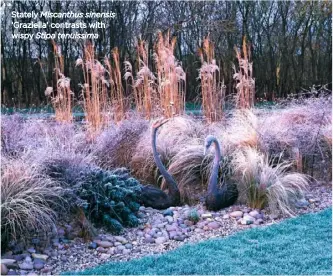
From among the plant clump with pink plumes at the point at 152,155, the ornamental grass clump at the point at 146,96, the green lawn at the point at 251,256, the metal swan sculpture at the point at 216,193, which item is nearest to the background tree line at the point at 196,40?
the ornamental grass clump at the point at 146,96

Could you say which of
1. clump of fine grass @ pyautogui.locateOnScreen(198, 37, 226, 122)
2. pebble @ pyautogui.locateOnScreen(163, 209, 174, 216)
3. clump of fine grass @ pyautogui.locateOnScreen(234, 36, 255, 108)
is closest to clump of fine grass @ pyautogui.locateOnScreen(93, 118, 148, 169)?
pebble @ pyautogui.locateOnScreen(163, 209, 174, 216)

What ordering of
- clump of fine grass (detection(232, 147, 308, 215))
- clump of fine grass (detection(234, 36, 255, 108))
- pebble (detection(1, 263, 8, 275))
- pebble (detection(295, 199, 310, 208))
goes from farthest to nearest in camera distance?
clump of fine grass (detection(234, 36, 255, 108)) → pebble (detection(295, 199, 310, 208)) → clump of fine grass (detection(232, 147, 308, 215)) → pebble (detection(1, 263, 8, 275))

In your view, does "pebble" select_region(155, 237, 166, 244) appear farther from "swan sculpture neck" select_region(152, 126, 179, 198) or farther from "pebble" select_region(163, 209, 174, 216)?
"swan sculpture neck" select_region(152, 126, 179, 198)

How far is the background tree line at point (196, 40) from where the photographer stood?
835cm

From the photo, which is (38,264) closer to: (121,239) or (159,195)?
(121,239)

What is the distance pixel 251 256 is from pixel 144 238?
678 mm

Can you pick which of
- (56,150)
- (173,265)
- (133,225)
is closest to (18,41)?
(56,150)

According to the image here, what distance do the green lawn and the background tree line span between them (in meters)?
4.22

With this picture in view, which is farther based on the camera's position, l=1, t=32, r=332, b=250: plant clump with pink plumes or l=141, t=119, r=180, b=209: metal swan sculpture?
l=141, t=119, r=180, b=209: metal swan sculpture

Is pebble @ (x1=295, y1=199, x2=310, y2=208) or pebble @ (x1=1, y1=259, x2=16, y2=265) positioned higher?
pebble @ (x1=1, y1=259, x2=16, y2=265)

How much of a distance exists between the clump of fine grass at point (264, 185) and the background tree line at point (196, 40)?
11.4 feet

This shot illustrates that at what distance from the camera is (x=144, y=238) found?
268 cm

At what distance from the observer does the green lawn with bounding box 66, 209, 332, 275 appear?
7.20ft

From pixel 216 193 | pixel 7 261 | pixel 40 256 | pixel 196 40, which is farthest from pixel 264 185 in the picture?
pixel 196 40
